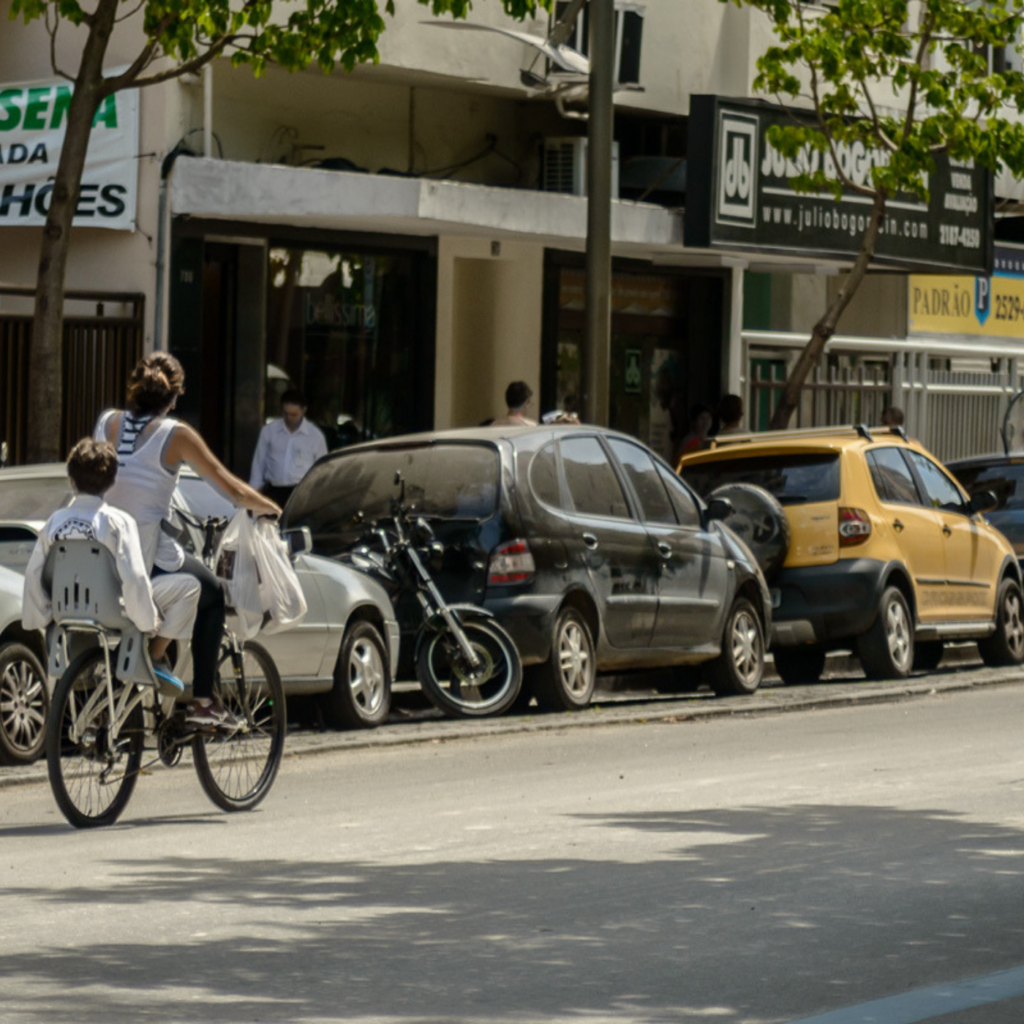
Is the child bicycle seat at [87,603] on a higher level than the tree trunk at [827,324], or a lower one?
lower

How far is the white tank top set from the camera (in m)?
9.77

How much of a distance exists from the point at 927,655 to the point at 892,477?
2281mm

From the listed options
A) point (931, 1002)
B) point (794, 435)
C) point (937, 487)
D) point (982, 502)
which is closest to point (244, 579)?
point (931, 1002)

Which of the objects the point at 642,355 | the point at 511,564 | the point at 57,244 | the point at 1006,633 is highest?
the point at 57,244

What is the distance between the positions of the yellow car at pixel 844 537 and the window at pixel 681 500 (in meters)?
0.69

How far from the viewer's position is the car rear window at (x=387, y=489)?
45.9 feet

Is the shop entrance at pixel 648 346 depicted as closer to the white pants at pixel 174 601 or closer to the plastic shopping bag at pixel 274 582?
the plastic shopping bag at pixel 274 582

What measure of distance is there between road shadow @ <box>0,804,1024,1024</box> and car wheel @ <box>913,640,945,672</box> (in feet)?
32.0

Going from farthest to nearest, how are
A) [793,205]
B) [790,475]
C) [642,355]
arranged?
[642,355], [793,205], [790,475]

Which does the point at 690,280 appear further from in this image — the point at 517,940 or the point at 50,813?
the point at 517,940

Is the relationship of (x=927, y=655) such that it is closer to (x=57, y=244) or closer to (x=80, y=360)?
(x=80, y=360)

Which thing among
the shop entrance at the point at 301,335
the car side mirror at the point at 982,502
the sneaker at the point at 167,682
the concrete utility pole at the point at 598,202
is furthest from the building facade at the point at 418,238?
the sneaker at the point at 167,682

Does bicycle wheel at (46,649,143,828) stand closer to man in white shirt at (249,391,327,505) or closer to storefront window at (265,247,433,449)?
man in white shirt at (249,391,327,505)

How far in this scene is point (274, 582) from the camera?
397 inches
